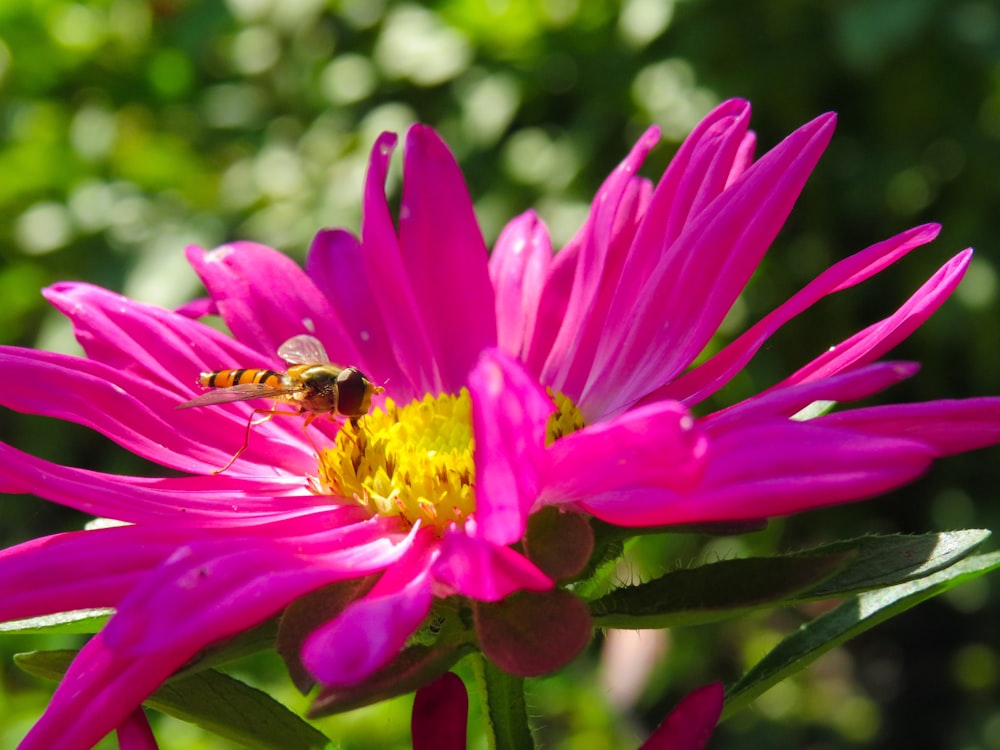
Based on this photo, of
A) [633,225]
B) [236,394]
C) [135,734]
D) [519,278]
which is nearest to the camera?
[135,734]

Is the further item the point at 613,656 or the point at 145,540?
the point at 613,656

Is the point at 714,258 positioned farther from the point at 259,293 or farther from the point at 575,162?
the point at 575,162

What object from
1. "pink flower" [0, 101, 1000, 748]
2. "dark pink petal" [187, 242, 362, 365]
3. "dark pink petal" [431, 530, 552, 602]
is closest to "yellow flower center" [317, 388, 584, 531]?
"pink flower" [0, 101, 1000, 748]

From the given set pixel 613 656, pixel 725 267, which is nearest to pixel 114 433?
pixel 725 267

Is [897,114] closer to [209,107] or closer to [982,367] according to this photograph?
[982,367]

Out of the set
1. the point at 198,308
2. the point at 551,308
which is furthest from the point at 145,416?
the point at 551,308

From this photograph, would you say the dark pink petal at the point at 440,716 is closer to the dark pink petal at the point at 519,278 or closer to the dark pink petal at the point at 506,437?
the dark pink petal at the point at 506,437
